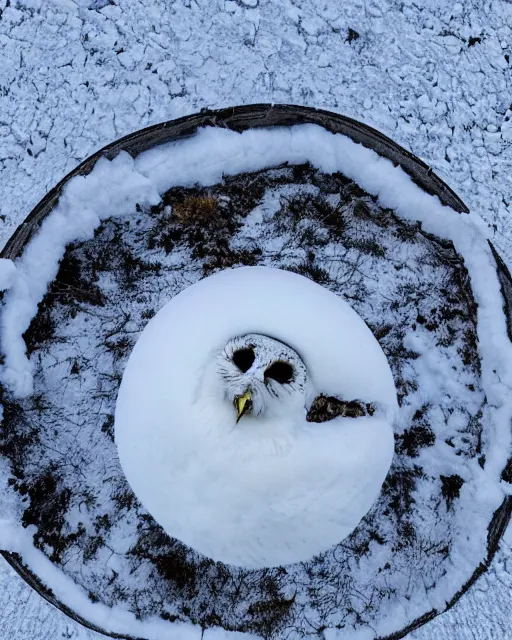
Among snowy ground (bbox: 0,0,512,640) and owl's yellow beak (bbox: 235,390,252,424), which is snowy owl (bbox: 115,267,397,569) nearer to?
owl's yellow beak (bbox: 235,390,252,424)

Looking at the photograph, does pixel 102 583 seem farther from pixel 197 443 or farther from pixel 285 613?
pixel 197 443

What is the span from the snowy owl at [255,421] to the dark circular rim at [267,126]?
653mm

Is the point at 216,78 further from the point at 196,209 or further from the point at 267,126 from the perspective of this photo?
the point at 196,209

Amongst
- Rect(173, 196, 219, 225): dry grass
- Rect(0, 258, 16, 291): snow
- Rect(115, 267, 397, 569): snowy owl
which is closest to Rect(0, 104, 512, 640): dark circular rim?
Rect(0, 258, 16, 291): snow

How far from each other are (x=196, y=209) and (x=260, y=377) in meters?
1.08

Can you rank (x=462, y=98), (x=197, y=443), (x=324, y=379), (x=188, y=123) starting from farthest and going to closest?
(x=462, y=98) < (x=188, y=123) < (x=324, y=379) < (x=197, y=443)

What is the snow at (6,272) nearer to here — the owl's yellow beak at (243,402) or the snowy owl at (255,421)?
the snowy owl at (255,421)

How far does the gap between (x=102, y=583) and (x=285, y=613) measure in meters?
0.65

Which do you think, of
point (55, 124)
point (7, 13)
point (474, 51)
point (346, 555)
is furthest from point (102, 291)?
point (474, 51)

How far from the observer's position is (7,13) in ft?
6.67

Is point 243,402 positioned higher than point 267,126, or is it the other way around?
point 267,126

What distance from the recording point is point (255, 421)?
3.80 feet

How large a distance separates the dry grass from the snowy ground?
33 centimetres

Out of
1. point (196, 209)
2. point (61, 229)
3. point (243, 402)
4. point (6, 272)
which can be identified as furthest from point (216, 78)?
point (243, 402)
